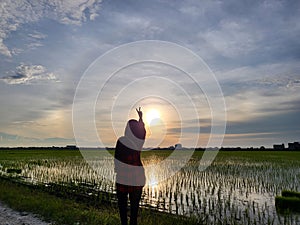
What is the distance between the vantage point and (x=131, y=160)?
5250 millimetres

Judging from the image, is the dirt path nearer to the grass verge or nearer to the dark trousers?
the grass verge

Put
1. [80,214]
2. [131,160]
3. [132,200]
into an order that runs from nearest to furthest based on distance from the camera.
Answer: [131,160], [132,200], [80,214]

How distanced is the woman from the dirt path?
2.72 m

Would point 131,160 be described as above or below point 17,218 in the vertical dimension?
above

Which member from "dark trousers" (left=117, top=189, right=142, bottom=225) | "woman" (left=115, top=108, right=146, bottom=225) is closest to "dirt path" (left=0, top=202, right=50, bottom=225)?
"dark trousers" (left=117, top=189, right=142, bottom=225)

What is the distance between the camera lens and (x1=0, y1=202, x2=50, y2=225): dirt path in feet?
22.5

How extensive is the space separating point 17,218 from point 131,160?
3.95 m

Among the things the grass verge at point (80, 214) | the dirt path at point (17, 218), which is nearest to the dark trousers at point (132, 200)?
the grass verge at point (80, 214)

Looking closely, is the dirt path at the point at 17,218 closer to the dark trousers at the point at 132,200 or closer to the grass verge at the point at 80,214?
the grass verge at the point at 80,214

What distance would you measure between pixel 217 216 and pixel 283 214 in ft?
6.51

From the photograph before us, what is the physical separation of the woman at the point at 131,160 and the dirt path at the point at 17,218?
2720 mm

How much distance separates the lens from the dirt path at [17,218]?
22.5ft

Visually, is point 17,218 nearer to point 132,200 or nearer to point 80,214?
point 80,214

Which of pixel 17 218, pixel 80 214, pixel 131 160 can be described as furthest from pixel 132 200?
pixel 17 218
